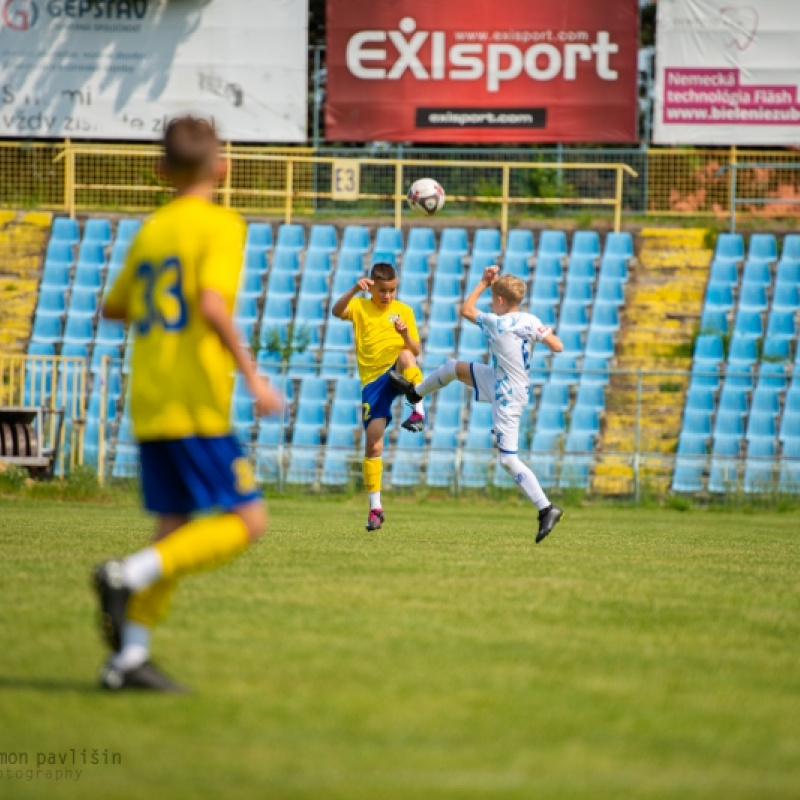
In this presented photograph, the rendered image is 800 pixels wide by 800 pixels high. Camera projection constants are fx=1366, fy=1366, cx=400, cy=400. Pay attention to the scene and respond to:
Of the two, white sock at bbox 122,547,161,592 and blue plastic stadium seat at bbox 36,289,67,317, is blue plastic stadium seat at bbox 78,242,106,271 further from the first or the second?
white sock at bbox 122,547,161,592

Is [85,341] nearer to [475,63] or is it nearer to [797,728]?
[475,63]

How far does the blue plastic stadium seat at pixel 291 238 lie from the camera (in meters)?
25.2

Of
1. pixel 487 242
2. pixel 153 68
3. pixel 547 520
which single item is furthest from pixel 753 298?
pixel 547 520

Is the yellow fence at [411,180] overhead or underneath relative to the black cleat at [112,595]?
overhead

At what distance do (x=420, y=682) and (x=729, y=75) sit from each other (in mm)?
22708

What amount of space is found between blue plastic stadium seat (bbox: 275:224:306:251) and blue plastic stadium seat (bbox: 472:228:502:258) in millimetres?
3208

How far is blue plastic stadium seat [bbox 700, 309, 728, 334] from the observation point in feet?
74.5

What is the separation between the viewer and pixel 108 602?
4.64 meters

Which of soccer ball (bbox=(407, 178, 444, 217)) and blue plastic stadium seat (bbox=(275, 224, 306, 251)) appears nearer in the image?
soccer ball (bbox=(407, 178, 444, 217))

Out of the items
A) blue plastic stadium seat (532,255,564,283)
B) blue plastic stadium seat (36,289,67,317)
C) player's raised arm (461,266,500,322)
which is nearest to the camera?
player's raised arm (461,266,500,322)

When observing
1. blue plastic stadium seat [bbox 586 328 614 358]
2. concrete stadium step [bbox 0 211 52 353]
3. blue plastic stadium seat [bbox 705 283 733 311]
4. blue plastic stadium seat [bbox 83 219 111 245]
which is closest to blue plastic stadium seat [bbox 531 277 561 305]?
blue plastic stadium seat [bbox 586 328 614 358]

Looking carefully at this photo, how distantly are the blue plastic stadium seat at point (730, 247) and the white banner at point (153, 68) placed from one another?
28.0 ft

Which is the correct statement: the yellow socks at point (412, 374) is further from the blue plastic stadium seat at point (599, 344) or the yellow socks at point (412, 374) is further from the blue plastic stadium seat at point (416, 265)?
the blue plastic stadium seat at point (416, 265)

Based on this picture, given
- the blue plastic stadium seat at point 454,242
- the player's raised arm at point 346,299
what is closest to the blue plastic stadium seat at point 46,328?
the blue plastic stadium seat at point 454,242
